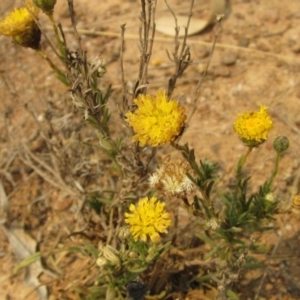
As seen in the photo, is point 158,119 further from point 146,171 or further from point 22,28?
point 22,28

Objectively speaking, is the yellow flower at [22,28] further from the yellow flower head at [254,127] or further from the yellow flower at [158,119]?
the yellow flower head at [254,127]

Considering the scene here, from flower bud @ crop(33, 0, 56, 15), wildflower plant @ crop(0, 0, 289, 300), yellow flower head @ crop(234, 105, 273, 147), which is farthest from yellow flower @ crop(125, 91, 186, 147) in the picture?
flower bud @ crop(33, 0, 56, 15)

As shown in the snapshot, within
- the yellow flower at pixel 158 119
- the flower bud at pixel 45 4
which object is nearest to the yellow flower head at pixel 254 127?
the yellow flower at pixel 158 119

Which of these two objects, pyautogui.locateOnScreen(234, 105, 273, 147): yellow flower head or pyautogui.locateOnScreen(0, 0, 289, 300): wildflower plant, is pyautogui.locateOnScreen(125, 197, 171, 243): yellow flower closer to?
pyautogui.locateOnScreen(0, 0, 289, 300): wildflower plant

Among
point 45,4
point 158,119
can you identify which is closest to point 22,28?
point 45,4

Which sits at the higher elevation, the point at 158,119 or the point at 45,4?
the point at 45,4

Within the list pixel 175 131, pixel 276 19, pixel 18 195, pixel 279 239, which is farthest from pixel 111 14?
pixel 175 131

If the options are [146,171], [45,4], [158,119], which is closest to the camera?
[158,119]
